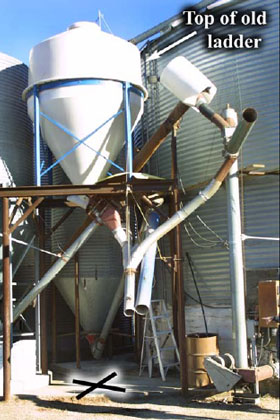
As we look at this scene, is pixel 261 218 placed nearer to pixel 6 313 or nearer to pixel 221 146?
pixel 221 146

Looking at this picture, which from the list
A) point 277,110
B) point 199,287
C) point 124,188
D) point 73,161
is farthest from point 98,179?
point 277,110

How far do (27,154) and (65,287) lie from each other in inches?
183

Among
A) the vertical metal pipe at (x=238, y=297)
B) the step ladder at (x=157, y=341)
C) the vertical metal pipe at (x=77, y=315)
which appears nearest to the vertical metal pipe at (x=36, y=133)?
the vertical metal pipe at (x=77, y=315)

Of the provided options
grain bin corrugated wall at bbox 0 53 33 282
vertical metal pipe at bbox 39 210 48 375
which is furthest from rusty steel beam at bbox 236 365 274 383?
grain bin corrugated wall at bbox 0 53 33 282

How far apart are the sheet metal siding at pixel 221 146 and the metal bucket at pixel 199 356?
1506mm

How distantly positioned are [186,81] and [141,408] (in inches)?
276

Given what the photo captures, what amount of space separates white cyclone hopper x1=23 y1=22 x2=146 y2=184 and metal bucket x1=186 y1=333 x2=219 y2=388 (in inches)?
196

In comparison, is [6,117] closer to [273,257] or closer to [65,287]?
[65,287]

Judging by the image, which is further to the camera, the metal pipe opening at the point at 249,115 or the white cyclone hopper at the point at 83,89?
the white cyclone hopper at the point at 83,89

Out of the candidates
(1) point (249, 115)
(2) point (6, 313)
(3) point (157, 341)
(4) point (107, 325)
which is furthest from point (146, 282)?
(4) point (107, 325)

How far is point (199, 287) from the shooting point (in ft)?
49.5

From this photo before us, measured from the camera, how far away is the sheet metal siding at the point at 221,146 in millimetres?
13172

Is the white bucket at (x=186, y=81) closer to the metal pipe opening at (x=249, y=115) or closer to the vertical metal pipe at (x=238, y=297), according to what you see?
the metal pipe opening at (x=249, y=115)

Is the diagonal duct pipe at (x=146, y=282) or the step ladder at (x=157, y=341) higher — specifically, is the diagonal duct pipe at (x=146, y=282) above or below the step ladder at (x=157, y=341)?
above
